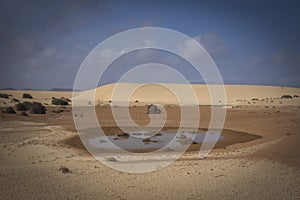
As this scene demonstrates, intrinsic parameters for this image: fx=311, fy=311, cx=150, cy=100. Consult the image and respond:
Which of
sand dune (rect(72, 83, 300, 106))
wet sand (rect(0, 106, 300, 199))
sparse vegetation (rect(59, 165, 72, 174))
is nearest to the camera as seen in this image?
wet sand (rect(0, 106, 300, 199))

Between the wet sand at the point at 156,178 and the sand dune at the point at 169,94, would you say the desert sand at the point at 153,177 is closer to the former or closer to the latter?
the wet sand at the point at 156,178

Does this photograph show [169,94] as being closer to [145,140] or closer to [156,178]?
[145,140]

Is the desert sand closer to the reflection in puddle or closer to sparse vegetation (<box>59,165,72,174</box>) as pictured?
sparse vegetation (<box>59,165,72,174</box>)

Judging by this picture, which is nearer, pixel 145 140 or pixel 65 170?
pixel 65 170

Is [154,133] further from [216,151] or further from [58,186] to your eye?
[58,186]

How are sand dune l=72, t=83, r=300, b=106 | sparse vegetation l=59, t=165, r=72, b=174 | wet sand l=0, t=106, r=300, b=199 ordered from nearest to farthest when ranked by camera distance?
wet sand l=0, t=106, r=300, b=199 < sparse vegetation l=59, t=165, r=72, b=174 < sand dune l=72, t=83, r=300, b=106

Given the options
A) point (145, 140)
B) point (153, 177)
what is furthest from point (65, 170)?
point (145, 140)

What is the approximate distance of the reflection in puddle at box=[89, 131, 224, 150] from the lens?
16047 millimetres

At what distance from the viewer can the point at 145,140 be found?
18078mm

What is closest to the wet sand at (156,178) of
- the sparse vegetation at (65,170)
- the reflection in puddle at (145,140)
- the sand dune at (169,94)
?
the sparse vegetation at (65,170)

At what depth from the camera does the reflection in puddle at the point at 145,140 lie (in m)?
16.0

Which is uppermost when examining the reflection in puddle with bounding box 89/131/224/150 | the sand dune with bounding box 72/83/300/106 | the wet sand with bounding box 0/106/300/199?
the sand dune with bounding box 72/83/300/106

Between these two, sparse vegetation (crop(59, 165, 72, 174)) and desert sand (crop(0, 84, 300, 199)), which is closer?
desert sand (crop(0, 84, 300, 199))

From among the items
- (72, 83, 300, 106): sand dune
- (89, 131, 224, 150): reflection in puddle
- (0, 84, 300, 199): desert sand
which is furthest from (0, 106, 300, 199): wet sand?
(72, 83, 300, 106): sand dune
